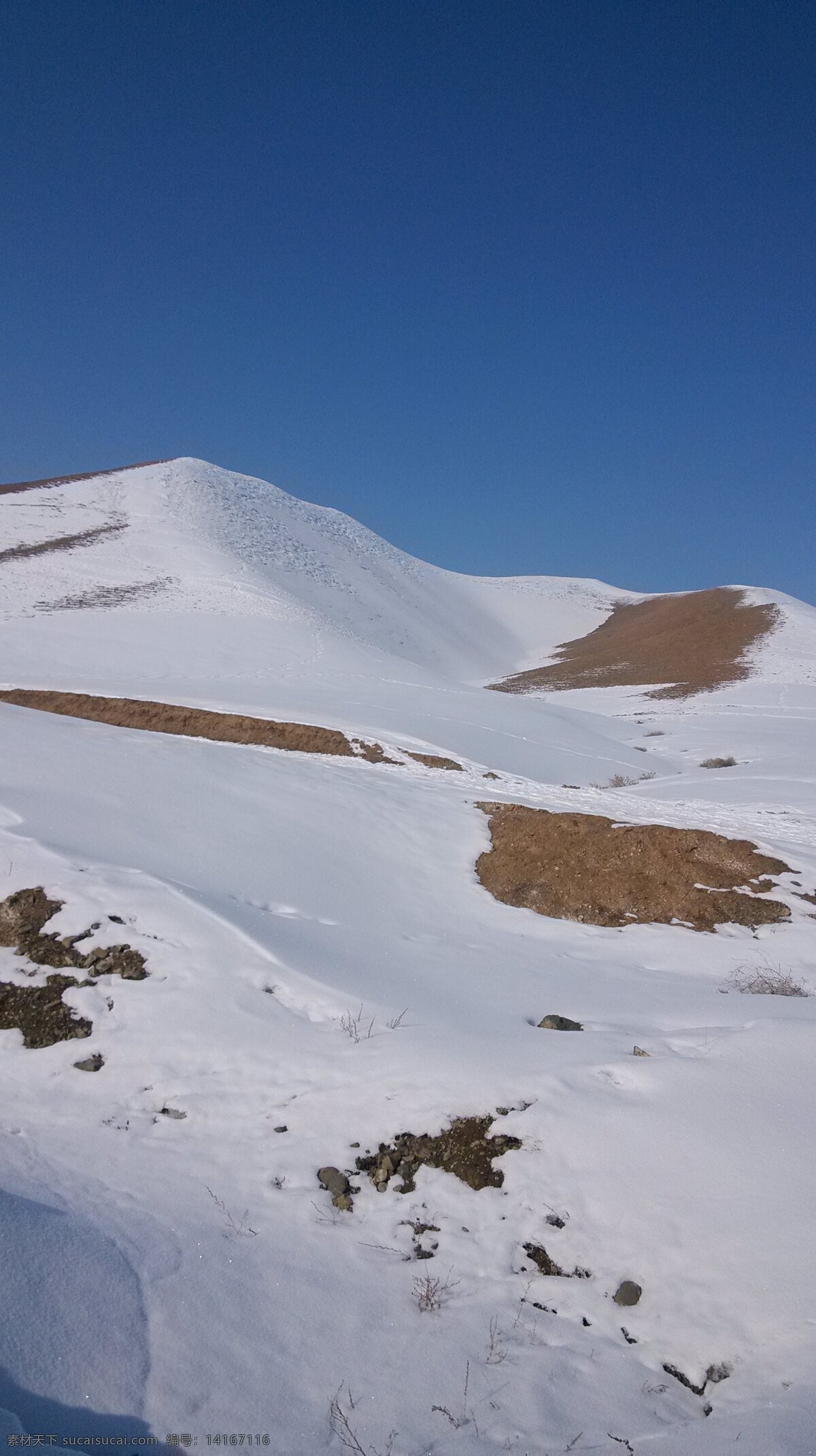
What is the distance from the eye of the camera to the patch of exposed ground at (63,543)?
40.0 m

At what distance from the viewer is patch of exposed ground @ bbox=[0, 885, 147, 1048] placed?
5.45 meters

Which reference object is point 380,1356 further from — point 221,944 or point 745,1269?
point 221,944

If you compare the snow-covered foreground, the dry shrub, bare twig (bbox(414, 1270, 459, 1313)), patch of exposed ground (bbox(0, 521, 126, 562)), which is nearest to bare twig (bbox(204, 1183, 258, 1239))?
the snow-covered foreground

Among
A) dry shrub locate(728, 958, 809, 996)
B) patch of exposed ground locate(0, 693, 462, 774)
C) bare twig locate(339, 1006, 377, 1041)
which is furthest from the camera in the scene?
patch of exposed ground locate(0, 693, 462, 774)

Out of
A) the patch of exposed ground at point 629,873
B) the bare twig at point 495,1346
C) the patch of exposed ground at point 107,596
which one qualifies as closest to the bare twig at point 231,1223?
the bare twig at point 495,1346

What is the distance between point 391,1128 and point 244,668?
24.5m

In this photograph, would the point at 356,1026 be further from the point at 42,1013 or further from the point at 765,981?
the point at 765,981

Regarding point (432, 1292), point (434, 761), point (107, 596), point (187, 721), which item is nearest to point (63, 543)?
point (107, 596)

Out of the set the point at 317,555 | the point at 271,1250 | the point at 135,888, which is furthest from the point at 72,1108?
the point at 317,555

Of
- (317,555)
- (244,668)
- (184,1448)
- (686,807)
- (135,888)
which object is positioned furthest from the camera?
(317,555)

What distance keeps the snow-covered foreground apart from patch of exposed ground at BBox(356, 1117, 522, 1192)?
0.23 ft

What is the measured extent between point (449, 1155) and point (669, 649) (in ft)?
176

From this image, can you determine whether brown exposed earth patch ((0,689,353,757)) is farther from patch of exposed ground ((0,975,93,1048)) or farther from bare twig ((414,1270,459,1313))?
bare twig ((414,1270,459,1313))

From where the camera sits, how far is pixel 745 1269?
3.34 metres
